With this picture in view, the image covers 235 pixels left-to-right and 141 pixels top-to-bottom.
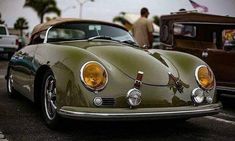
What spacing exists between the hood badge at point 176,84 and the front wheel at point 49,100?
1178 mm

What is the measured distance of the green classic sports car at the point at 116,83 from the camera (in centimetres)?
410

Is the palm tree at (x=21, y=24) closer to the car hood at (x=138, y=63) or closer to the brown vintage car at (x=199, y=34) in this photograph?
the brown vintage car at (x=199, y=34)

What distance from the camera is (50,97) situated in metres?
4.71

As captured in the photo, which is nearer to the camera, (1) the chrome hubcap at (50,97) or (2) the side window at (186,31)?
(1) the chrome hubcap at (50,97)

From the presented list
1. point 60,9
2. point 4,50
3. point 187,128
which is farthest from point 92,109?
point 60,9

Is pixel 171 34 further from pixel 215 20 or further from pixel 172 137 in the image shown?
pixel 172 137

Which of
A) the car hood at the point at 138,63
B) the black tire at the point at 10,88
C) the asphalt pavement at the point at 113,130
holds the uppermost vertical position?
the car hood at the point at 138,63

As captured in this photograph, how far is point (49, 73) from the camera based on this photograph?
15.6 feet

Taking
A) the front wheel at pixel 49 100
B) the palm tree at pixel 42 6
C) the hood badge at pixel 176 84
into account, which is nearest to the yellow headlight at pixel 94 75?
the front wheel at pixel 49 100

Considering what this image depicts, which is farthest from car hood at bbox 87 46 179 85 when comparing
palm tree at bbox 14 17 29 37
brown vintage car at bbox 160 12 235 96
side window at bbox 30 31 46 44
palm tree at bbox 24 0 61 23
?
palm tree at bbox 14 17 29 37

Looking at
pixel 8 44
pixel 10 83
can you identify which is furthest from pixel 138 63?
pixel 8 44

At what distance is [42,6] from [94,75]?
1879 inches

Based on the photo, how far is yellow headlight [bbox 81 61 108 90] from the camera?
13.6 feet

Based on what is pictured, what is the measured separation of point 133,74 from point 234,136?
1.27 m
